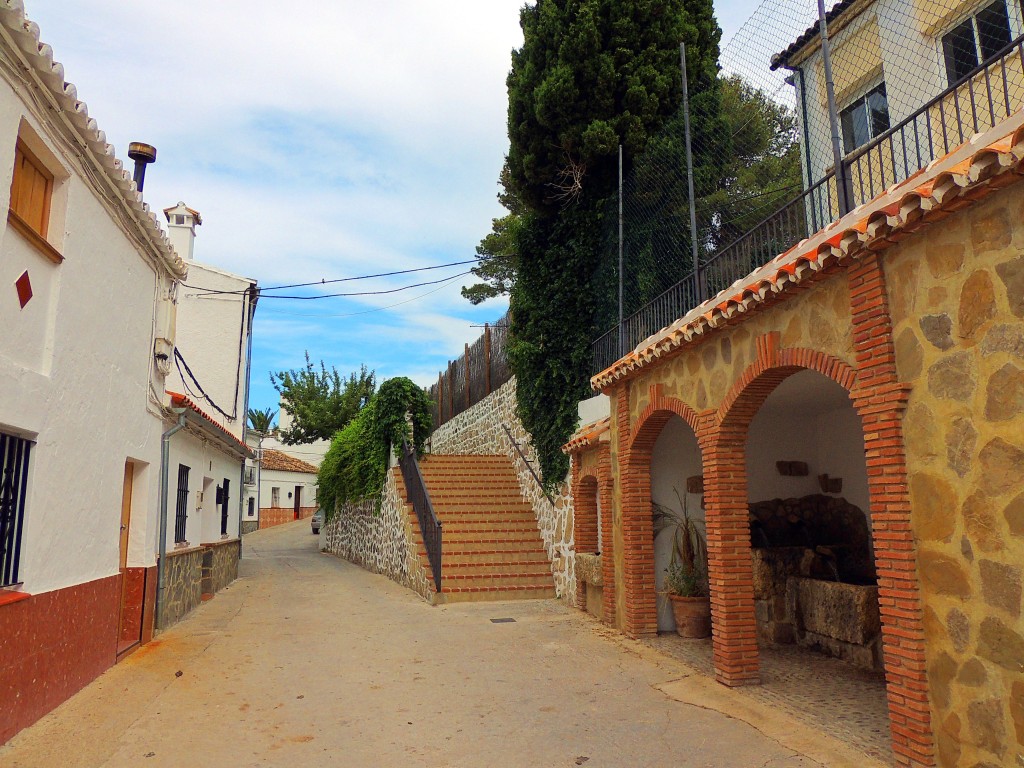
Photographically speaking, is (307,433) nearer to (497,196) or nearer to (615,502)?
(497,196)

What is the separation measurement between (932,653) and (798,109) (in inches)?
313

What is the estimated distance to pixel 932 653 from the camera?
3723 millimetres

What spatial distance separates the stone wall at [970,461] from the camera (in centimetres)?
328

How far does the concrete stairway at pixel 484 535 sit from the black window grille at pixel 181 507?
363 cm

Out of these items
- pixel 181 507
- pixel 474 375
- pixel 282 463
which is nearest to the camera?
pixel 181 507

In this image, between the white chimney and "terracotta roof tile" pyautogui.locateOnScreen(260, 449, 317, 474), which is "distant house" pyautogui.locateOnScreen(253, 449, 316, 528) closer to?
"terracotta roof tile" pyautogui.locateOnScreen(260, 449, 317, 474)

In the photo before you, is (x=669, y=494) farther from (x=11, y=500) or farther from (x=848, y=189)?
(x=11, y=500)

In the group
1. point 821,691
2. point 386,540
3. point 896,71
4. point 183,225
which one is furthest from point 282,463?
point 821,691

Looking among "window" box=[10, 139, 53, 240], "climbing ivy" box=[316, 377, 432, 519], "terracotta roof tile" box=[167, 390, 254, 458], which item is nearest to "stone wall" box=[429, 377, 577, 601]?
"climbing ivy" box=[316, 377, 432, 519]

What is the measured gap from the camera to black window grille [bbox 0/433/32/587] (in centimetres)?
452

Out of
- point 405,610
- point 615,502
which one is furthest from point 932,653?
point 405,610

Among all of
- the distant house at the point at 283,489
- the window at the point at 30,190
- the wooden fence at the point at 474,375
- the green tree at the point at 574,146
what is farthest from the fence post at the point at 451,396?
the distant house at the point at 283,489

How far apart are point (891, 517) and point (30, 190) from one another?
19.6ft

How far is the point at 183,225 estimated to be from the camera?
56.9 ft
